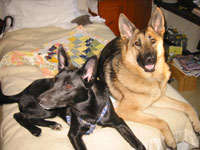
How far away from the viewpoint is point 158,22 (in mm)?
1562

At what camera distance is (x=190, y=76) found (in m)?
2.61

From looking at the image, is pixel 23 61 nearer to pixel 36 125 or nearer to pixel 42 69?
pixel 42 69

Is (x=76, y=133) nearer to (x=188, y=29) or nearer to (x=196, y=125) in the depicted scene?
(x=196, y=125)

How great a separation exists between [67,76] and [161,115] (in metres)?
0.94

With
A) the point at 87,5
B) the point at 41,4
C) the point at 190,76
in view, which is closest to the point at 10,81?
the point at 41,4

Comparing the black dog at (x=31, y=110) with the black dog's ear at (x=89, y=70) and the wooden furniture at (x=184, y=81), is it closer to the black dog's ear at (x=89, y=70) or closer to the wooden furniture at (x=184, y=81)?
the black dog's ear at (x=89, y=70)

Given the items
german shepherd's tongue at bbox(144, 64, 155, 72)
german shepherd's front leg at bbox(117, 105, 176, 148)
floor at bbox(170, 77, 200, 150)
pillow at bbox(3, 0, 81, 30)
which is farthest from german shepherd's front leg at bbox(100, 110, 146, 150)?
pillow at bbox(3, 0, 81, 30)

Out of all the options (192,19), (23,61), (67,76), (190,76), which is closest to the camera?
(67,76)

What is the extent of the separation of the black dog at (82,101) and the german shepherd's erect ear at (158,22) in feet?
2.51

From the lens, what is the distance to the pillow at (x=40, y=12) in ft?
9.42

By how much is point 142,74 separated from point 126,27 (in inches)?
19.5

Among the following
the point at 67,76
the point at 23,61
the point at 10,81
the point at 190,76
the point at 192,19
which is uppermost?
the point at 192,19

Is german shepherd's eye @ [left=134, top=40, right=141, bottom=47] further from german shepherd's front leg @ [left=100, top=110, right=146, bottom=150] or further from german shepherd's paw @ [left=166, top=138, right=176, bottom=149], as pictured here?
german shepherd's paw @ [left=166, top=138, right=176, bottom=149]

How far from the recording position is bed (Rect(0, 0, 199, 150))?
135 centimetres
